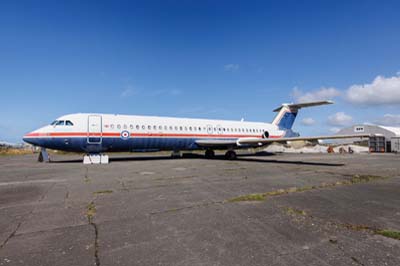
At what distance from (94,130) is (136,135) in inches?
123

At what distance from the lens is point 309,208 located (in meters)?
5.49

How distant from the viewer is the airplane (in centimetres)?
1669

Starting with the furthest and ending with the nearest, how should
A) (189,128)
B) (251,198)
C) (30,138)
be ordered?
(189,128)
(30,138)
(251,198)

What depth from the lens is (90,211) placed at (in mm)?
5297

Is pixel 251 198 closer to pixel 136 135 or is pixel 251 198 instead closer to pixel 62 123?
pixel 136 135

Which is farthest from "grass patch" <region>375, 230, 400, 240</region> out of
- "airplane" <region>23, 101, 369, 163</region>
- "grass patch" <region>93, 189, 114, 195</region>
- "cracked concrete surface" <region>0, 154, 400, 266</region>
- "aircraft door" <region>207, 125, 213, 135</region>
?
"aircraft door" <region>207, 125, 213, 135</region>

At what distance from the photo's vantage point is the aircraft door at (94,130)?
1731cm

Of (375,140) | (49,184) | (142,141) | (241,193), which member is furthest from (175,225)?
(375,140)

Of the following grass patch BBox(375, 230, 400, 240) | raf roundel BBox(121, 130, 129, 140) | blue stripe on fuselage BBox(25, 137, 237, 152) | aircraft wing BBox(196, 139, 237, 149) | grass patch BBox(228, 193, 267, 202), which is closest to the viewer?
grass patch BBox(375, 230, 400, 240)

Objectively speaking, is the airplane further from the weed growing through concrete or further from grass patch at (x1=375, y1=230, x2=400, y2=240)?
grass patch at (x1=375, y1=230, x2=400, y2=240)

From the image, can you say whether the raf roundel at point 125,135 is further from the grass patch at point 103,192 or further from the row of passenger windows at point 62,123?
the grass patch at point 103,192

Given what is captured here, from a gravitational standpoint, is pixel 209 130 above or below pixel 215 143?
above

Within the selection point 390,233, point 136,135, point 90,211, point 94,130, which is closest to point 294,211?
point 390,233

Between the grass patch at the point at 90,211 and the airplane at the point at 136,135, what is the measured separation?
12711 mm
